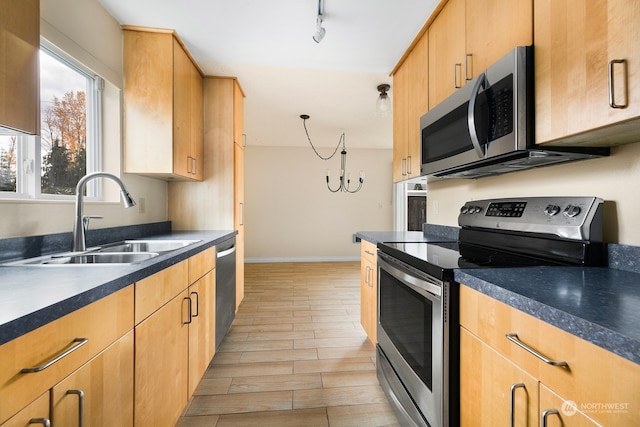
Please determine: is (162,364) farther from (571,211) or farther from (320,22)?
(320,22)

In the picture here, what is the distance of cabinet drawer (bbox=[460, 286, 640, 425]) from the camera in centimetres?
48

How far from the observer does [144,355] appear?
3.40ft

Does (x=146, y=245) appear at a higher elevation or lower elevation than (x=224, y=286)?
higher

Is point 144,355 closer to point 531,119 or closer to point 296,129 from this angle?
point 531,119

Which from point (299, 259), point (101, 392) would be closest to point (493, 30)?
point (101, 392)

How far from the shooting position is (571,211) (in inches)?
40.6

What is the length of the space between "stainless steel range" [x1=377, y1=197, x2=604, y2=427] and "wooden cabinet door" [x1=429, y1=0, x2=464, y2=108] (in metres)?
0.69

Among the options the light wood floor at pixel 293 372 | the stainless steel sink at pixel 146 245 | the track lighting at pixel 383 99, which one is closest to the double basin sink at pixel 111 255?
the stainless steel sink at pixel 146 245

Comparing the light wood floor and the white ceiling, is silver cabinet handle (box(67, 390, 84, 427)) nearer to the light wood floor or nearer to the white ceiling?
the light wood floor

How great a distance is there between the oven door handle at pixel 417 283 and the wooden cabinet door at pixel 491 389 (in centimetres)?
15

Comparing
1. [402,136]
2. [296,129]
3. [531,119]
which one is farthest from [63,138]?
[296,129]

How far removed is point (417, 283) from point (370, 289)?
912mm

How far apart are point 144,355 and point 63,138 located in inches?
54.8

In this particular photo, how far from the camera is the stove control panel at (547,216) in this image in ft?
3.19
